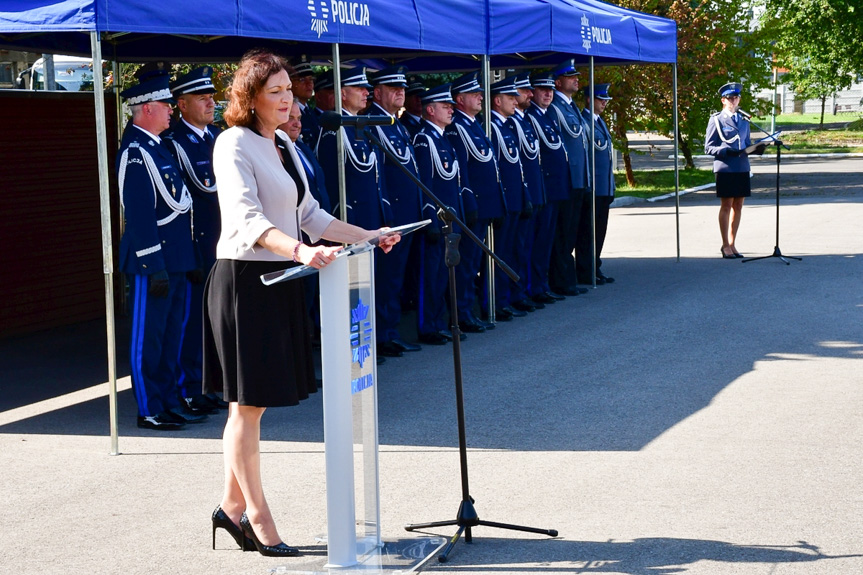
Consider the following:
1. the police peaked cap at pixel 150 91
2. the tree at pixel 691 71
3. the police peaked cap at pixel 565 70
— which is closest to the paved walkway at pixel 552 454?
the police peaked cap at pixel 150 91

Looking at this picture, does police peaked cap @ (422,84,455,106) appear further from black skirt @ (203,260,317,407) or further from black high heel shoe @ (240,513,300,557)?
black high heel shoe @ (240,513,300,557)

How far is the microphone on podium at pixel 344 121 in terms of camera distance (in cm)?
456

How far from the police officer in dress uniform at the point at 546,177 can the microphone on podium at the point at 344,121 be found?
259 inches

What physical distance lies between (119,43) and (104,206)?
151 inches

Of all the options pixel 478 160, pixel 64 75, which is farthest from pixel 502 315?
pixel 64 75

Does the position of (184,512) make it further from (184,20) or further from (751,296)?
(751,296)

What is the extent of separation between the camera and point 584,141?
38.9ft

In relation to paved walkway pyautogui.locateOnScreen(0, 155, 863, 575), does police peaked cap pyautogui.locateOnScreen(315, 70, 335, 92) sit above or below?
above

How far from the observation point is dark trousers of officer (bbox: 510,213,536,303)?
11023 millimetres

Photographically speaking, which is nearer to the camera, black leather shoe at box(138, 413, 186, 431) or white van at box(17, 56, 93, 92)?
black leather shoe at box(138, 413, 186, 431)

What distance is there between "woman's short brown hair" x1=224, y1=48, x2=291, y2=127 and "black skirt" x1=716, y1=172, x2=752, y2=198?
1030 cm

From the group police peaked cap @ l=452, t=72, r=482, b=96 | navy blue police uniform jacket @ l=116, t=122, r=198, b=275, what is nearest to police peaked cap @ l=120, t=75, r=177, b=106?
navy blue police uniform jacket @ l=116, t=122, r=198, b=275

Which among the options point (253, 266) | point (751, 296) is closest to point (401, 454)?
point (253, 266)

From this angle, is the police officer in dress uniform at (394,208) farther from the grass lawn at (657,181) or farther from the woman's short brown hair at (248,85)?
the grass lawn at (657,181)
